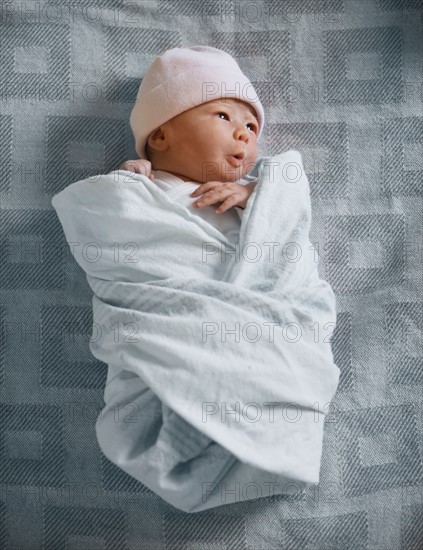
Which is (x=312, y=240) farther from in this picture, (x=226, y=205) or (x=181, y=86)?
(x=181, y=86)

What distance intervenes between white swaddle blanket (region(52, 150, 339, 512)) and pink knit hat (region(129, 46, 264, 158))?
0.43 ft

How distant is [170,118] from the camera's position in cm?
119

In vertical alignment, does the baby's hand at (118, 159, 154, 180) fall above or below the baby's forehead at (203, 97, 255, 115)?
below

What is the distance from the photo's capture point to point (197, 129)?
3.86 feet

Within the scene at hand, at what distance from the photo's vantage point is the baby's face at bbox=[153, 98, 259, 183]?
1.18 metres

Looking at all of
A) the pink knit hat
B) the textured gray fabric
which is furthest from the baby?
the textured gray fabric

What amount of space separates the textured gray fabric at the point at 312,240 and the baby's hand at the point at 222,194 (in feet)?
0.65

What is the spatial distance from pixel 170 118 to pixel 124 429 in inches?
19.9

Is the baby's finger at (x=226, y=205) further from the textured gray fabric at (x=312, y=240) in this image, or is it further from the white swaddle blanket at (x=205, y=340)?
the textured gray fabric at (x=312, y=240)

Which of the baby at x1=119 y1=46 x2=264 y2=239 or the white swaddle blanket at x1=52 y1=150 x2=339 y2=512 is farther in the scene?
the baby at x1=119 y1=46 x2=264 y2=239

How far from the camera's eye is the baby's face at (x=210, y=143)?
118 centimetres

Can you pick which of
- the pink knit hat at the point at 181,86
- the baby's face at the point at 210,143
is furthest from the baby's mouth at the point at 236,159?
the pink knit hat at the point at 181,86

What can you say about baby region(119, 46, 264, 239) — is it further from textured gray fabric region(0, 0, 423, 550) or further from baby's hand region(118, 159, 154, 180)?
textured gray fabric region(0, 0, 423, 550)

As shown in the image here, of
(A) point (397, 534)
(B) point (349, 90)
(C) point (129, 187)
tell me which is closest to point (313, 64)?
(B) point (349, 90)
